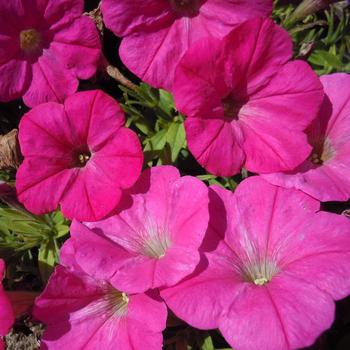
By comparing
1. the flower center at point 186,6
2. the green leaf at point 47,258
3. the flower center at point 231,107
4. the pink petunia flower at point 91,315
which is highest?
the flower center at point 186,6

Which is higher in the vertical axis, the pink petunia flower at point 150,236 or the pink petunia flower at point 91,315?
the pink petunia flower at point 150,236

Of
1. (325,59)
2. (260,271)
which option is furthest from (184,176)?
(325,59)

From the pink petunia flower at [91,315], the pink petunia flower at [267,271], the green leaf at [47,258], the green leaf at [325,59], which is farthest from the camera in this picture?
the green leaf at [325,59]

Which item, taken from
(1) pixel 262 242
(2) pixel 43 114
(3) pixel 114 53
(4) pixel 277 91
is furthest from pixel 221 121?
(3) pixel 114 53

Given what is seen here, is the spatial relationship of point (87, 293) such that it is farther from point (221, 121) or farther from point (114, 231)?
point (221, 121)

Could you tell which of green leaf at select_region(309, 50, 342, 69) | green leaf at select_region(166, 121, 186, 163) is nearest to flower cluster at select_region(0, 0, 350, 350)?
green leaf at select_region(166, 121, 186, 163)

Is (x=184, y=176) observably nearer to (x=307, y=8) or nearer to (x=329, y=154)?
(x=329, y=154)

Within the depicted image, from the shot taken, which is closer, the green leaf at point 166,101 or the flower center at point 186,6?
Result: the flower center at point 186,6

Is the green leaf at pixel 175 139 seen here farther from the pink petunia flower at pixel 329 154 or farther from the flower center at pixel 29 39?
the flower center at pixel 29 39

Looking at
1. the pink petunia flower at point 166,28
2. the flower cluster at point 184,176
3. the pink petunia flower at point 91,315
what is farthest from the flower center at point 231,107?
the pink petunia flower at point 91,315
